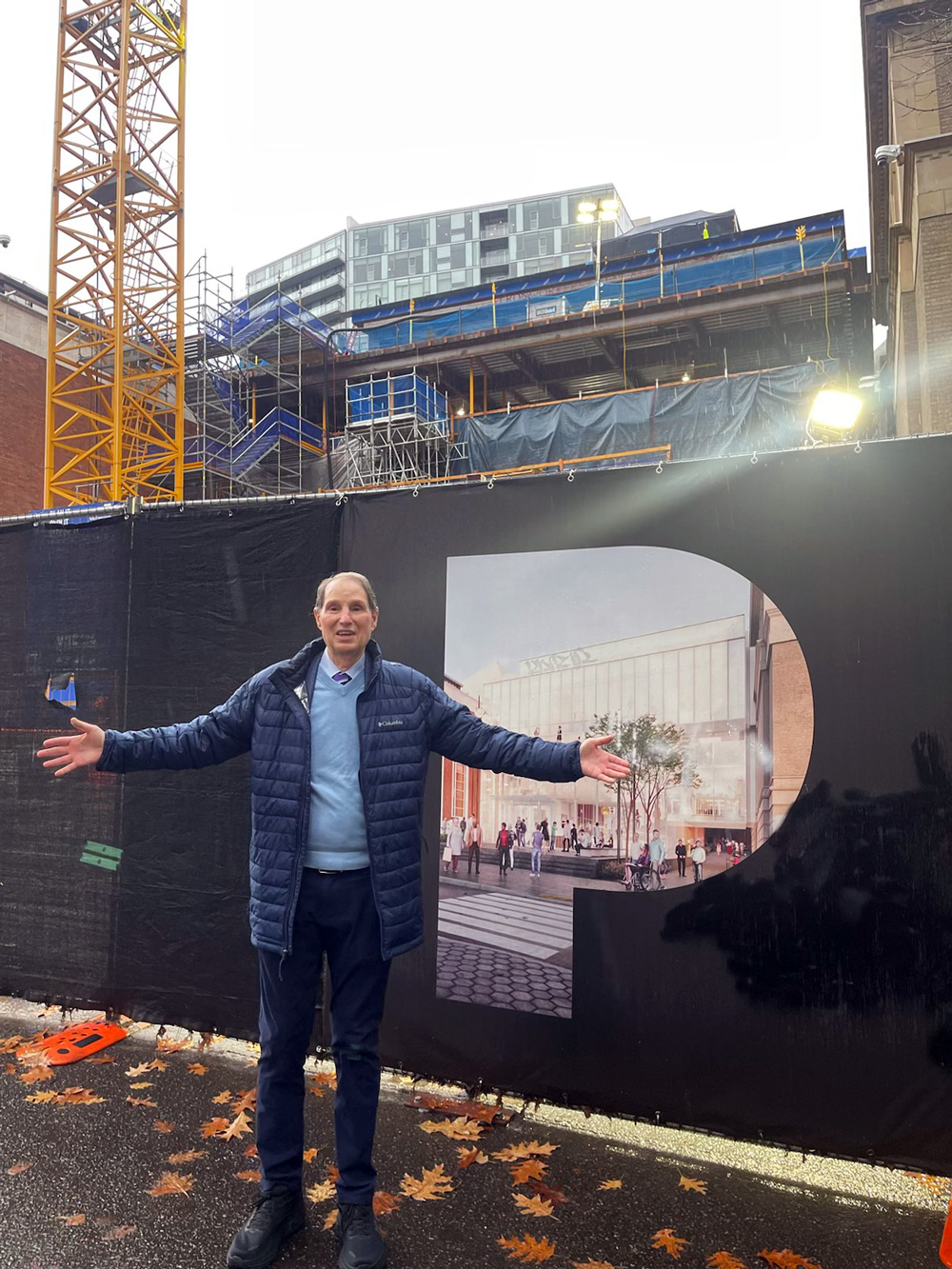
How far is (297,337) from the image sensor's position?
39.0m

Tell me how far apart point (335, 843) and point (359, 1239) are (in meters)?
1.26

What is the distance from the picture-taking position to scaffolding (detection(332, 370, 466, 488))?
34.2m

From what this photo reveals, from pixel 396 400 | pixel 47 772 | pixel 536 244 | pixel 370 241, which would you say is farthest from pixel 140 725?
pixel 370 241

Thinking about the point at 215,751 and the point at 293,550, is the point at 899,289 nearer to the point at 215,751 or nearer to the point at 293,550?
the point at 293,550

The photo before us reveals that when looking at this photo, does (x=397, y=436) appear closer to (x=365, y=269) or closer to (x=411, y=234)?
(x=411, y=234)

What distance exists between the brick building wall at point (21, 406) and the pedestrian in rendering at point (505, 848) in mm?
37420

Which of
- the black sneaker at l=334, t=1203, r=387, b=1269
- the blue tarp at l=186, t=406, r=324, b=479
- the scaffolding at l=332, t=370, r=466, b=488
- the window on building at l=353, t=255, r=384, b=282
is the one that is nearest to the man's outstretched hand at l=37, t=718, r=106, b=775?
the black sneaker at l=334, t=1203, r=387, b=1269

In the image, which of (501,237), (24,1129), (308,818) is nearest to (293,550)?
(308,818)

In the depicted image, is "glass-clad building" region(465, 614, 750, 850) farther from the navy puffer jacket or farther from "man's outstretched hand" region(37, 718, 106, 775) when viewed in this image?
"man's outstretched hand" region(37, 718, 106, 775)

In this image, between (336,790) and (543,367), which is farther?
(543,367)

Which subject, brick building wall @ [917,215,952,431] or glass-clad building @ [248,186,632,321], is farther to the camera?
glass-clad building @ [248,186,632,321]

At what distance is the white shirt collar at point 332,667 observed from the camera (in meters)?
3.19

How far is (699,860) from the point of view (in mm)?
3631

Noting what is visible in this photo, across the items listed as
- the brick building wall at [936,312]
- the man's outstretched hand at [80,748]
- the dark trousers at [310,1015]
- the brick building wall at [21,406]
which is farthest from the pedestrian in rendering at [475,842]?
the brick building wall at [21,406]
